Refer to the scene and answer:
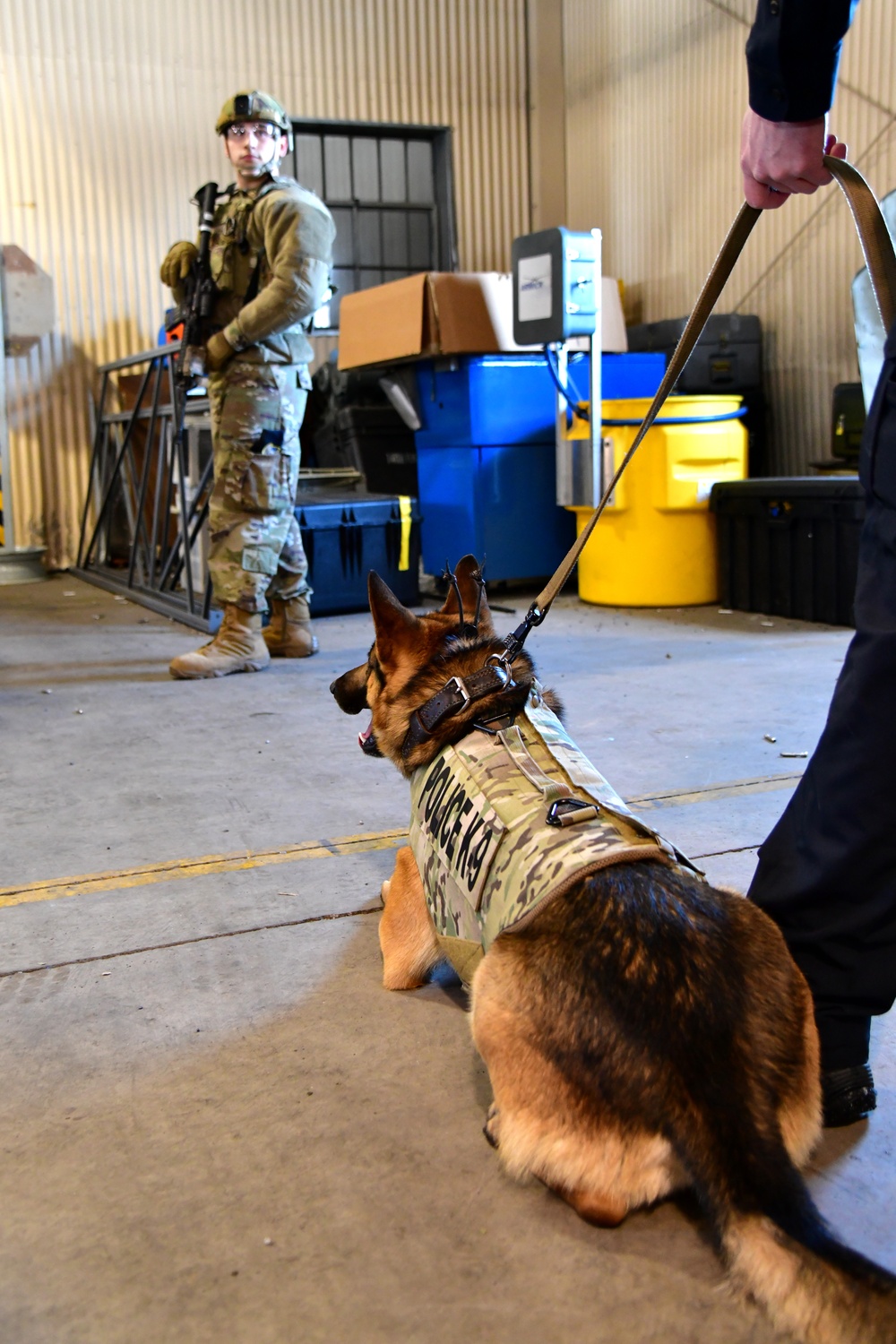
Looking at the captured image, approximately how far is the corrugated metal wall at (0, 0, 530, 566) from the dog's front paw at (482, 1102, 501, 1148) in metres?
7.68

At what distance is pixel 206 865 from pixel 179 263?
3.13m

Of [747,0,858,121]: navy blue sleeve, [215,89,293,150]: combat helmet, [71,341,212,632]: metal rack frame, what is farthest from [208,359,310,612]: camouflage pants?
[747,0,858,121]: navy blue sleeve

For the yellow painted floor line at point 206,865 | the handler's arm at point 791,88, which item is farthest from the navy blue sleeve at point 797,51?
the yellow painted floor line at point 206,865

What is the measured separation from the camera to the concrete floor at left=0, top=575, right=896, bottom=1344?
3.61 feet

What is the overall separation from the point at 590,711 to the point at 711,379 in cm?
384

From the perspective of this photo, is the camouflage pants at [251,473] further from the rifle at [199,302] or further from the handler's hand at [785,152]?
the handler's hand at [785,152]

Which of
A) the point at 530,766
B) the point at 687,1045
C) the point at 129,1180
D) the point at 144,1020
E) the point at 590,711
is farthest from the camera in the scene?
the point at 590,711

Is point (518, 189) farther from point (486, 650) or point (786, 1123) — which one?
point (786, 1123)

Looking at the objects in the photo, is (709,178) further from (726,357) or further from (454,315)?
(454,315)

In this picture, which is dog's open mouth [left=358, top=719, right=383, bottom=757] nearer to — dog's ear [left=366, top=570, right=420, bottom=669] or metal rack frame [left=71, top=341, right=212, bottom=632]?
dog's ear [left=366, top=570, right=420, bottom=669]

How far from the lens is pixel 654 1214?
123cm

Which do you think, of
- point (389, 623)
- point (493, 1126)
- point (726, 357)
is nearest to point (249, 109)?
point (389, 623)

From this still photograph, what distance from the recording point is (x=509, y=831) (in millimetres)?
1385

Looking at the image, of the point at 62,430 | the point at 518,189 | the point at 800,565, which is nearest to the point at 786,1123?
the point at 800,565
